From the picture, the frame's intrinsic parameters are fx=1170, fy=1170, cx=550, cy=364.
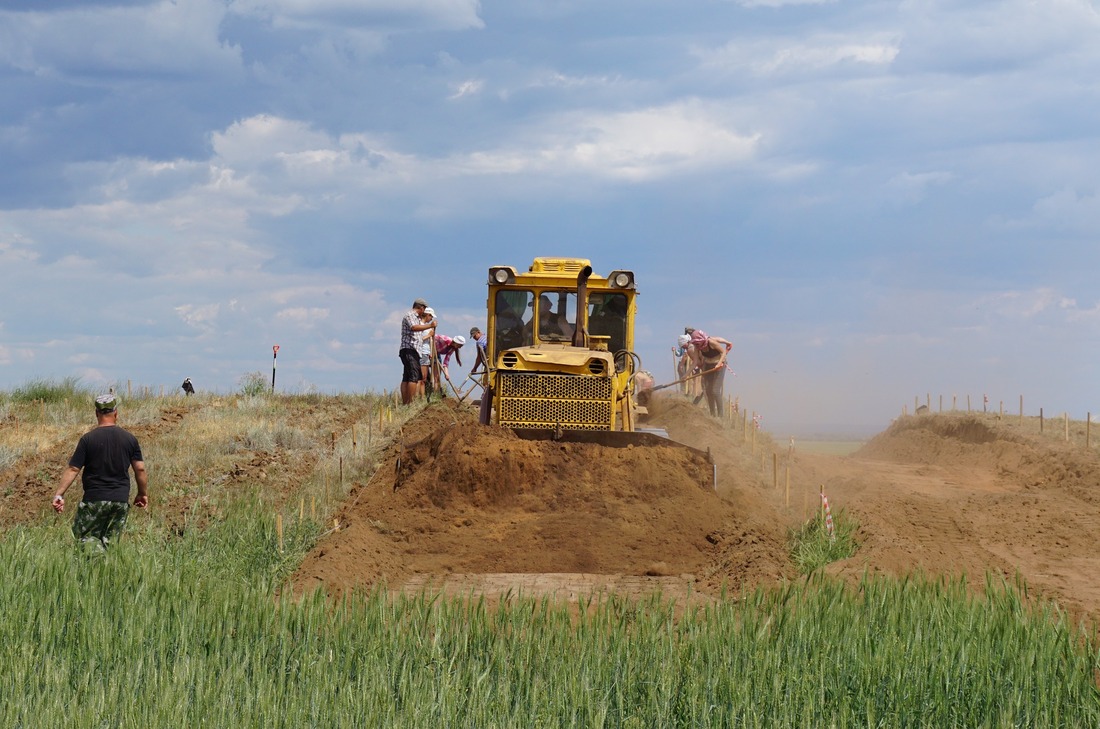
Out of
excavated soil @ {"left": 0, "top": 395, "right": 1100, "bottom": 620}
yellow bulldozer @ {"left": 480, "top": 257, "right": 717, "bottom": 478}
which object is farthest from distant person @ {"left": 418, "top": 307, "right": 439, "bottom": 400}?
yellow bulldozer @ {"left": 480, "top": 257, "right": 717, "bottom": 478}

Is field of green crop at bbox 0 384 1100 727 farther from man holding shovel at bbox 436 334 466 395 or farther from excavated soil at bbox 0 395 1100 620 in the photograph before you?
man holding shovel at bbox 436 334 466 395

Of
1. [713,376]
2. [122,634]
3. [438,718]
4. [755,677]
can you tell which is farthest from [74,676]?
[713,376]

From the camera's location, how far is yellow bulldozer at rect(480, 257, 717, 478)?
45.9 feet

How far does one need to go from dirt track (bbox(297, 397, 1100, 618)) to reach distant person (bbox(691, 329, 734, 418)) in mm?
6389

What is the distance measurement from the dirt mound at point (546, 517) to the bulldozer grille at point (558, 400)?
1.60 ft

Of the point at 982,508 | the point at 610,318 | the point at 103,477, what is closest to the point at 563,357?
the point at 610,318

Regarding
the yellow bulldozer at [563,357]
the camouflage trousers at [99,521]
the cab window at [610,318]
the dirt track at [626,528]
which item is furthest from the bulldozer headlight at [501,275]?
the camouflage trousers at [99,521]

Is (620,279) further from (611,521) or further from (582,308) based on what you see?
(611,521)

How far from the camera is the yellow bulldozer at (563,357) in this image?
14000mm

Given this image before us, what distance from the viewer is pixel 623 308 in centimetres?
1566

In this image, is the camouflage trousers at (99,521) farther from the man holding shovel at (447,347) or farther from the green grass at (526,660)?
the man holding shovel at (447,347)

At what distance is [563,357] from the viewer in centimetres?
1411

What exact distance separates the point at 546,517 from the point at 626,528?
94cm

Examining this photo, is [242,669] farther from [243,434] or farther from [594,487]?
[243,434]
